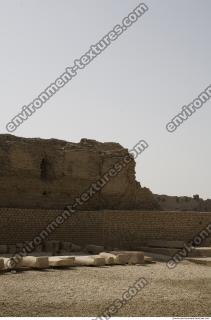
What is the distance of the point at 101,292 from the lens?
9992 millimetres

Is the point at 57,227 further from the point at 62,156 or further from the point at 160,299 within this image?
the point at 160,299

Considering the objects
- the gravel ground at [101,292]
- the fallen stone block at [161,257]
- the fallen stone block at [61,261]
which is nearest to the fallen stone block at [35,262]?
the fallen stone block at [61,261]

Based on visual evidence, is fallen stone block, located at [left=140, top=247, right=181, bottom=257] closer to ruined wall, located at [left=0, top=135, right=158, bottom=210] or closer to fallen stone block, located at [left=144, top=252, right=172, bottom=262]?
fallen stone block, located at [left=144, top=252, right=172, bottom=262]

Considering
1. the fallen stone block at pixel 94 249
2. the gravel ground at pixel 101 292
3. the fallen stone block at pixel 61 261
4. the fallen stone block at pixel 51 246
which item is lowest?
the gravel ground at pixel 101 292

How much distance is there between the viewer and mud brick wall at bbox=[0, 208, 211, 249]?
18031 millimetres

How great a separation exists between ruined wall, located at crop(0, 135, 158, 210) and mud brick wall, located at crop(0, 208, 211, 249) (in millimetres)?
2789

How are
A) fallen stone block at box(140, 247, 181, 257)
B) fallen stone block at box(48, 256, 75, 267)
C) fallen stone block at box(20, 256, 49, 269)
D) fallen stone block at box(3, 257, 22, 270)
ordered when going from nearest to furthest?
fallen stone block at box(3, 257, 22, 270), fallen stone block at box(20, 256, 49, 269), fallen stone block at box(48, 256, 75, 267), fallen stone block at box(140, 247, 181, 257)

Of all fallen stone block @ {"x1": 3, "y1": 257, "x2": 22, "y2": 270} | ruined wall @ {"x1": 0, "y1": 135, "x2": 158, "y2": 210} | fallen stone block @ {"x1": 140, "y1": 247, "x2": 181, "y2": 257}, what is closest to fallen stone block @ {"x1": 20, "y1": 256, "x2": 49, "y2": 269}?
fallen stone block @ {"x1": 3, "y1": 257, "x2": 22, "y2": 270}

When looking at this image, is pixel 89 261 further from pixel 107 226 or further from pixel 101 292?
pixel 107 226

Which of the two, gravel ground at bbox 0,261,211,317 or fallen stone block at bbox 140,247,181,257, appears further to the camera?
fallen stone block at bbox 140,247,181,257

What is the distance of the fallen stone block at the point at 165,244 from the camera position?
64.7 feet

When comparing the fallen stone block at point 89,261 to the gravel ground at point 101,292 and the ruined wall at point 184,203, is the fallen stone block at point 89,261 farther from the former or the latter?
the ruined wall at point 184,203

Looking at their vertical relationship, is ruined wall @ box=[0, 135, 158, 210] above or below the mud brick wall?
above

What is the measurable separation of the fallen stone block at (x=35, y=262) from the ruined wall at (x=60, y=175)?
7.64 metres
